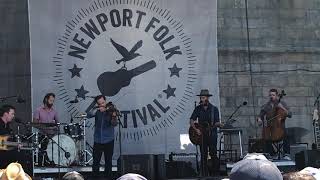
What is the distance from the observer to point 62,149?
9680 mm

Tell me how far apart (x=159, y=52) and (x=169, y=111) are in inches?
41.1

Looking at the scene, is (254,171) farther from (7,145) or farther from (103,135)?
(103,135)

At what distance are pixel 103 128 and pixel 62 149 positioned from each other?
2.31ft

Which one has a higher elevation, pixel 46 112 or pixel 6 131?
pixel 46 112

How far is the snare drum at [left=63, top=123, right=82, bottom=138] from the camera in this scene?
1016 cm

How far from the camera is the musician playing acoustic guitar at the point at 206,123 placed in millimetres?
10133

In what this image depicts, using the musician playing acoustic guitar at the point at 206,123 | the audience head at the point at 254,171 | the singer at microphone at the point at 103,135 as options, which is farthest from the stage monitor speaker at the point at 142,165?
the audience head at the point at 254,171

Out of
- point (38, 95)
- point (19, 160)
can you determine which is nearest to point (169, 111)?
point (38, 95)

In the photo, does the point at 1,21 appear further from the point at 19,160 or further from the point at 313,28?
the point at 313,28

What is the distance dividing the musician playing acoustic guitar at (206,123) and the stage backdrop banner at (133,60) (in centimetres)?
52

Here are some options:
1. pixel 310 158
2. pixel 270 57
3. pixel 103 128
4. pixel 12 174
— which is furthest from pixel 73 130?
pixel 12 174

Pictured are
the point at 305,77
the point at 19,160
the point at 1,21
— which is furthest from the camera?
the point at 305,77

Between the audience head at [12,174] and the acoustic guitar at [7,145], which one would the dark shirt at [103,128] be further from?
the audience head at [12,174]

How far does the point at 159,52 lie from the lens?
10.9 meters
